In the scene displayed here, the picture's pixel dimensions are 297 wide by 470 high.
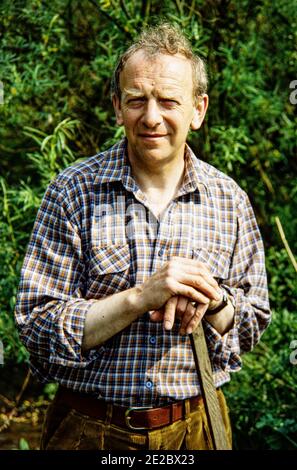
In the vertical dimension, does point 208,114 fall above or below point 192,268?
above

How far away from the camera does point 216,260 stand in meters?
2.34

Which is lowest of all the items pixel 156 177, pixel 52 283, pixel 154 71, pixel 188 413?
pixel 188 413

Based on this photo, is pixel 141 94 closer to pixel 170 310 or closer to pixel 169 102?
pixel 169 102

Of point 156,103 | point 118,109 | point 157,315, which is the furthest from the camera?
point 118,109

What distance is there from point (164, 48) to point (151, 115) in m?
0.23

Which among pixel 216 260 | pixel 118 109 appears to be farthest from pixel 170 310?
pixel 118 109

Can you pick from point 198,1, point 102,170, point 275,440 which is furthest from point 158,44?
point 275,440

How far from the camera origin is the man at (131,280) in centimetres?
217

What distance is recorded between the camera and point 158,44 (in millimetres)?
2223

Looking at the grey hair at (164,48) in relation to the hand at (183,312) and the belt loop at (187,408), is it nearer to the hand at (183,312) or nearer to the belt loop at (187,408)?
the hand at (183,312)

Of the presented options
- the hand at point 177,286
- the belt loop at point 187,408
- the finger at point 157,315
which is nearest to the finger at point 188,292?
the hand at point 177,286

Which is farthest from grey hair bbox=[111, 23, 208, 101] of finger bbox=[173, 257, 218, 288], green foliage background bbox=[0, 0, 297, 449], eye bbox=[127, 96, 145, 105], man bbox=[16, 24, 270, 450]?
green foliage background bbox=[0, 0, 297, 449]

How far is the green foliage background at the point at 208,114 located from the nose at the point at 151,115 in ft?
5.33

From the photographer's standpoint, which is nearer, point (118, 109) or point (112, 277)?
point (112, 277)
